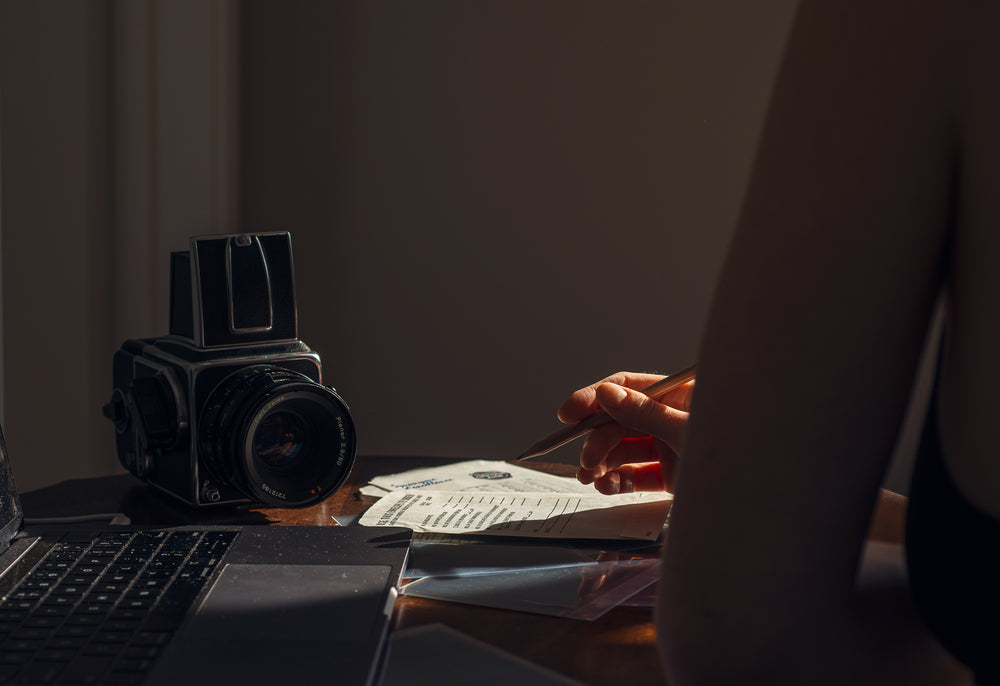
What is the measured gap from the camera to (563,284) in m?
1.77

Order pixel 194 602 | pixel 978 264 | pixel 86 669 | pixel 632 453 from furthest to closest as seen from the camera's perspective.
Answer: pixel 632 453 → pixel 194 602 → pixel 86 669 → pixel 978 264

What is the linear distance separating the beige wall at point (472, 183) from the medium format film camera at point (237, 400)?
2.38 feet

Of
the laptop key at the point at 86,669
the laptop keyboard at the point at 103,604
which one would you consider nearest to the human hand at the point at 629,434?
the laptop keyboard at the point at 103,604

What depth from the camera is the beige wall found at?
66.9 inches

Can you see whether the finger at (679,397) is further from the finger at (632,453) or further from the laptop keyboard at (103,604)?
the laptop keyboard at (103,604)

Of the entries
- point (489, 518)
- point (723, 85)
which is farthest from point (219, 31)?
point (489, 518)

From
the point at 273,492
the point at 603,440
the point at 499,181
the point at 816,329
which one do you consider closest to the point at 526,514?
the point at 603,440

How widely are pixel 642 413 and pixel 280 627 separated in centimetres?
34

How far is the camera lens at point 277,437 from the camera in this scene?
85 cm

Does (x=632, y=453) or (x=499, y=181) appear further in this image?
(x=499, y=181)

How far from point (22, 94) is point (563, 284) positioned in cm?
95

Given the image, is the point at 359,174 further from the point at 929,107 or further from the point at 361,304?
the point at 929,107

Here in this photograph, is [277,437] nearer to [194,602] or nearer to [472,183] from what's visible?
[194,602]

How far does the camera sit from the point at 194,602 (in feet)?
1.96
